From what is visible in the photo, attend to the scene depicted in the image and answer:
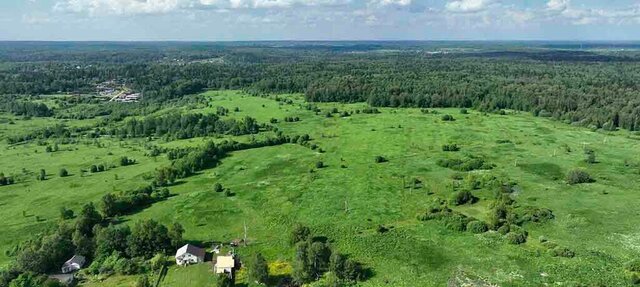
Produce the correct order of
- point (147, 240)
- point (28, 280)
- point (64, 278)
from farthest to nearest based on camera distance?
point (147, 240) < point (64, 278) < point (28, 280)

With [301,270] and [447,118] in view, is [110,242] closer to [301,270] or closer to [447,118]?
[301,270]

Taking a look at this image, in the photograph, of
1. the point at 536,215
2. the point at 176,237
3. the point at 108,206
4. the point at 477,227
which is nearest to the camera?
the point at 176,237

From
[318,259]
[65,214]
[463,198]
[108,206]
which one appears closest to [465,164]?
[463,198]

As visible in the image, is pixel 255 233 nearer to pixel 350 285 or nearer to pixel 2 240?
pixel 350 285

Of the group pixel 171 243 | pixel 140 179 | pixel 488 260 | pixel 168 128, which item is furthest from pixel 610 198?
pixel 168 128

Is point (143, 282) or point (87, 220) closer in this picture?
point (143, 282)

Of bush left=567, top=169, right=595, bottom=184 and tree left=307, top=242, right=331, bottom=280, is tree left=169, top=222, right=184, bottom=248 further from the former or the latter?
bush left=567, top=169, right=595, bottom=184

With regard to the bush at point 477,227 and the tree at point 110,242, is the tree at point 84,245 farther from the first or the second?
the bush at point 477,227

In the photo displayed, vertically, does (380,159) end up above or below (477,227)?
above
